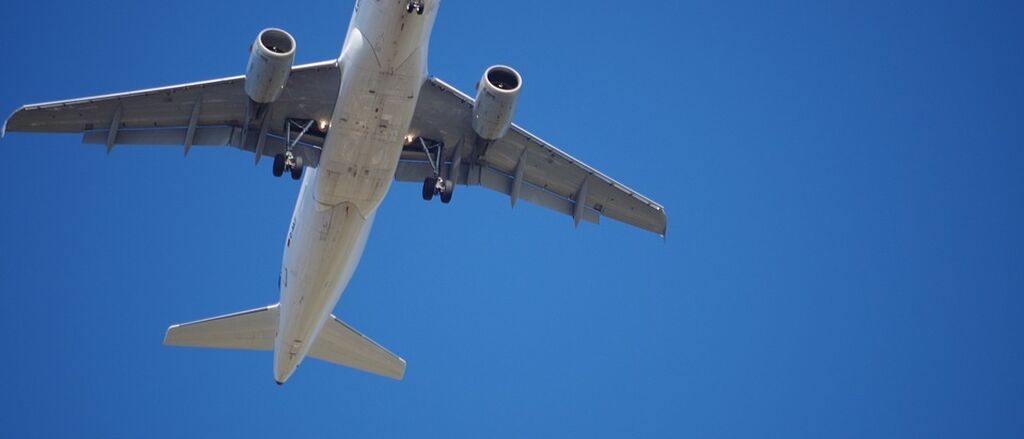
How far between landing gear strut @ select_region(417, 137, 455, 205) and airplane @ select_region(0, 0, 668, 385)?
0.10 feet

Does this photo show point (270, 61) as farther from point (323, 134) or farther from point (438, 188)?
point (438, 188)

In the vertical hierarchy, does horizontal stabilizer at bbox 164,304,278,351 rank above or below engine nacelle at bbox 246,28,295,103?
below

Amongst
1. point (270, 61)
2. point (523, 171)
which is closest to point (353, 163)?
point (270, 61)

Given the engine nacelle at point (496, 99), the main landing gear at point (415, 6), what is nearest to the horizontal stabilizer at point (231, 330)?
the engine nacelle at point (496, 99)

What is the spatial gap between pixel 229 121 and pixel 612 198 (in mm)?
8635

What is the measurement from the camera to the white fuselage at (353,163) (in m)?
21.7

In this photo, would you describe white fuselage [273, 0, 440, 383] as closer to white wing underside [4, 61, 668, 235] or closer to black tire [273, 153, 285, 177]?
black tire [273, 153, 285, 177]

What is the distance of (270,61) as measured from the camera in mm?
22375

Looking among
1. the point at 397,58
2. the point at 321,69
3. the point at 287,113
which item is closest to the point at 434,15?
the point at 397,58

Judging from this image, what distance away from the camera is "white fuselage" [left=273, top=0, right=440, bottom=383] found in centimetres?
2172

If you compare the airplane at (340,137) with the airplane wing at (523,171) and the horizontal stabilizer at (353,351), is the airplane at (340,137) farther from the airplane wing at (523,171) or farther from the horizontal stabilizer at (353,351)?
the horizontal stabilizer at (353,351)

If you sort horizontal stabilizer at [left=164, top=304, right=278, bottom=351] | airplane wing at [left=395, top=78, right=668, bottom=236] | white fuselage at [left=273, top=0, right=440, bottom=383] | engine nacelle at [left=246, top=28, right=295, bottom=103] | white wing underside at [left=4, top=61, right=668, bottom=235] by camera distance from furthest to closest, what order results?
horizontal stabilizer at [left=164, top=304, right=278, bottom=351] → airplane wing at [left=395, top=78, right=668, bottom=236] → white wing underside at [left=4, top=61, right=668, bottom=235] → engine nacelle at [left=246, top=28, right=295, bottom=103] → white fuselage at [left=273, top=0, right=440, bottom=383]

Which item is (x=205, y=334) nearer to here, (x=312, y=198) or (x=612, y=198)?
(x=312, y=198)

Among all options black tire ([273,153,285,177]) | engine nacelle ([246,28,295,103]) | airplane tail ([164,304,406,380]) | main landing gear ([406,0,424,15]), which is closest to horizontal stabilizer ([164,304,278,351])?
airplane tail ([164,304,406,380])
